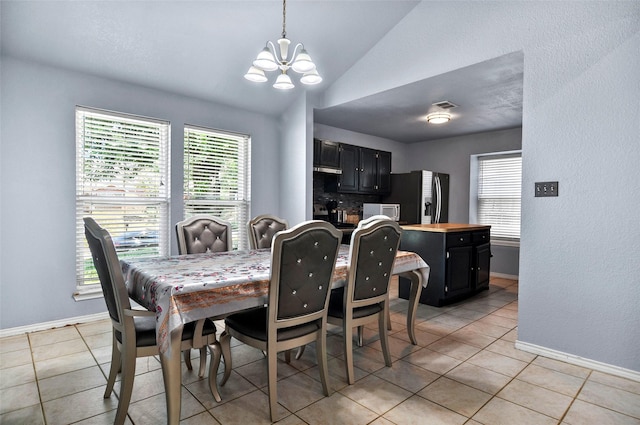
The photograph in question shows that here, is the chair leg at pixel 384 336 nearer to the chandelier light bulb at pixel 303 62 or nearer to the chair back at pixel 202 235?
the chair back at pixel 202 235

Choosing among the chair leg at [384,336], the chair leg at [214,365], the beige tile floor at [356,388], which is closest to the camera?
the beige tile floor at [356,388]

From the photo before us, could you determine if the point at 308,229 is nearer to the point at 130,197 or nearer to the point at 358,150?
the point at 130,197

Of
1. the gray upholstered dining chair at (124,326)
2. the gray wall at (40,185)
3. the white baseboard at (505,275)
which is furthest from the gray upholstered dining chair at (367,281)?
the white baseboard at (505,275)

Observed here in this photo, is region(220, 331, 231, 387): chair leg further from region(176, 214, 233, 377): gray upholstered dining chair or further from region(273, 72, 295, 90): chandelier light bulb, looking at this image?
region(273, 72, 295, 90): chandelier light bulb

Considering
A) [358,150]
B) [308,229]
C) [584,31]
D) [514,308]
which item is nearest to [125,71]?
[308,229]

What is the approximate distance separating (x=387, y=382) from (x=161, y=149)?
3.21 m

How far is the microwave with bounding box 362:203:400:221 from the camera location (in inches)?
215

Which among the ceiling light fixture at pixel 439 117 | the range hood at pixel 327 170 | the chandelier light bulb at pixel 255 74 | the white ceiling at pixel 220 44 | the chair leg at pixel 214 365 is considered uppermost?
the white ceiling at pixel 220 44

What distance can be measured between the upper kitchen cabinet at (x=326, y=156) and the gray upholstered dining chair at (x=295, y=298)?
10.1 ft

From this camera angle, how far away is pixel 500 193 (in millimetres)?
5727

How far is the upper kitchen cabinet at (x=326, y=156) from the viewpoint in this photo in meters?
4.95

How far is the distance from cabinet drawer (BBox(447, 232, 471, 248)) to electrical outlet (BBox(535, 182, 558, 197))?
1.24 metres

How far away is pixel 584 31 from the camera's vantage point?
248 cm

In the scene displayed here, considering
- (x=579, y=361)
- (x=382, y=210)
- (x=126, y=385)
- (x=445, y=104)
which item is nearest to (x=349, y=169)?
(x=382, y=210)
